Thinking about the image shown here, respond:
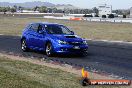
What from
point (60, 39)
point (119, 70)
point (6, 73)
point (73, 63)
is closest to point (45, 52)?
point (60, 39)

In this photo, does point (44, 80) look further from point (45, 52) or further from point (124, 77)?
point (45, 52)

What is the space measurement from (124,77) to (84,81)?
2.56 m

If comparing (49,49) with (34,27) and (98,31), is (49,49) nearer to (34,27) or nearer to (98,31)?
(34,27)

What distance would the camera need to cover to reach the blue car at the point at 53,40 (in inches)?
741

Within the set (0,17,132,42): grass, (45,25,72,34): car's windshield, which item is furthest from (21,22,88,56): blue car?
(0,17,132,42): grass

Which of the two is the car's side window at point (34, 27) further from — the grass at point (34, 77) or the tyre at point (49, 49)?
the grass at point (34, 77)

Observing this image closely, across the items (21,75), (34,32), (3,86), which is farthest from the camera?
(34,32)

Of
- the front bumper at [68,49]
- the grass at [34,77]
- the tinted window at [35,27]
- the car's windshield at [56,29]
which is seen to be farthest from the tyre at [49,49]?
the grass at [34,77]

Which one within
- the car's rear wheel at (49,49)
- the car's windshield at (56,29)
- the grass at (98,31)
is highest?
the car's windshield at (56,29)

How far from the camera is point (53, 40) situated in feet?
62.1

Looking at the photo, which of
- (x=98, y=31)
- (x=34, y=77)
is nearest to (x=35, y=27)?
(x=34, y=77)

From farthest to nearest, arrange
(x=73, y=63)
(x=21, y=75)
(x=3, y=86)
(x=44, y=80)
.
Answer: (x=73, y=63), (x=21, y=75), (x=44, y=80), (x=3, y=86)

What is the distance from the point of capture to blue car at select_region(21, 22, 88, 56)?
1881 cm

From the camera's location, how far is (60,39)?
18844 mm
